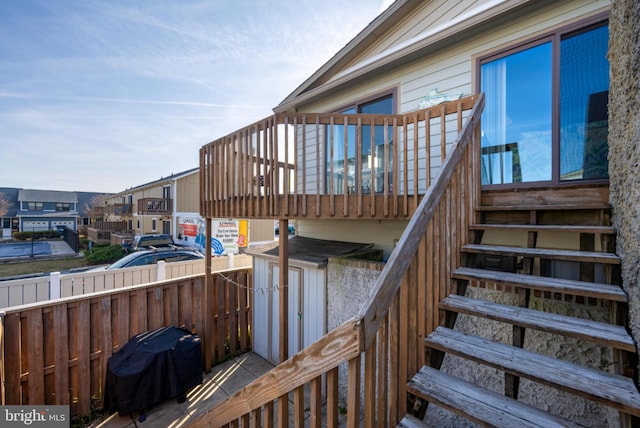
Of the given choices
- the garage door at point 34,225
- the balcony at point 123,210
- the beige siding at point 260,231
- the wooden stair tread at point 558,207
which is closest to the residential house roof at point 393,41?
the wooden stair tread at point 558,207

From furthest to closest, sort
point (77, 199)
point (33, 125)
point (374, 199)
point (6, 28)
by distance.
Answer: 1. point (77, 199)
2. point (33, 125)
3. point (6, 28)
4. point (374, 199)

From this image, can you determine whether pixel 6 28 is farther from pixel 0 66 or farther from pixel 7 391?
pixel 7 391

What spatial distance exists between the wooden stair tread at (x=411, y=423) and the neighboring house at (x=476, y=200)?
0.16 feet

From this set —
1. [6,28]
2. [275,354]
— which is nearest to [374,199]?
[275,354]

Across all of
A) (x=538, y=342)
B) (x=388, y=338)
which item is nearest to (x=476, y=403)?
(x=388, y=338)

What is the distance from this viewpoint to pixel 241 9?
5.55m

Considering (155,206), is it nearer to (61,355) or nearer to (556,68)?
(61,355)

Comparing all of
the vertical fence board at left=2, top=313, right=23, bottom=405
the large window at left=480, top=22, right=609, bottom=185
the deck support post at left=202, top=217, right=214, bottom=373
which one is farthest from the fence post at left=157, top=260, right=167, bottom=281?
the large window at left=480, top=22, right=609, bottom=185

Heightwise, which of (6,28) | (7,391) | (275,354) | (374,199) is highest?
(6,28)

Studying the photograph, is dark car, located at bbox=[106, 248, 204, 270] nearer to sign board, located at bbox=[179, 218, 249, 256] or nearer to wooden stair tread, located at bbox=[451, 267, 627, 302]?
sign board, located at bbox=[179, 218, 249, 256]

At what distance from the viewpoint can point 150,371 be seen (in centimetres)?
360

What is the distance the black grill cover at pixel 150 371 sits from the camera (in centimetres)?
346

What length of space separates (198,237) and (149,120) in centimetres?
590

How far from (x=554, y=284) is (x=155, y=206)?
19.3 m
